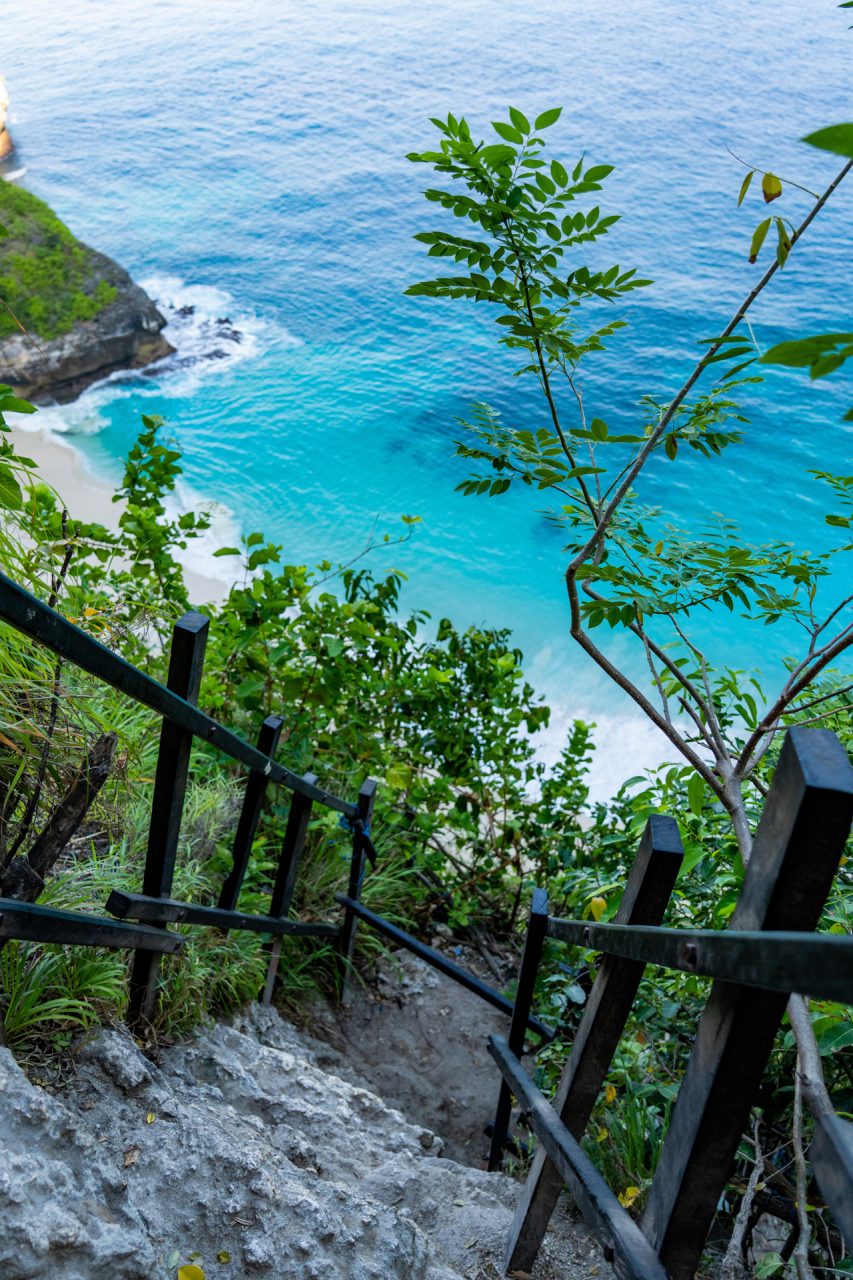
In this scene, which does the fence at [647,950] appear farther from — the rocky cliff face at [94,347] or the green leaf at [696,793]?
the rocky cliff face at [94,347]

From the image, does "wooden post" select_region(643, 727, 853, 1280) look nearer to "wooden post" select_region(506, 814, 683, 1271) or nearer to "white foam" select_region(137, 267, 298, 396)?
"wooden post" select_region(506, 814, 683, 1271)

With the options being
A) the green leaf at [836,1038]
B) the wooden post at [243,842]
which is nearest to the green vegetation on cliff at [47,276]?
the wooden post at [243,842]

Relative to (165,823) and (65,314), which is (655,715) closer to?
(165,823)

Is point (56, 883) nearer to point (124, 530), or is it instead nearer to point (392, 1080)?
point (392, 1080)

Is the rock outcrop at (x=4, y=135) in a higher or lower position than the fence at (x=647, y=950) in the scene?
higher

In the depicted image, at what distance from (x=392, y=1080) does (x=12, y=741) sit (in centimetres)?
235

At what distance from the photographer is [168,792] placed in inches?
77.1

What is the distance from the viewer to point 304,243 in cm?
2066

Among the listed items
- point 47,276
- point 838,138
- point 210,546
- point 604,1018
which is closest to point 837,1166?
point 838,138

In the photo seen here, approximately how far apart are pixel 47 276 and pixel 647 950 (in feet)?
54.3

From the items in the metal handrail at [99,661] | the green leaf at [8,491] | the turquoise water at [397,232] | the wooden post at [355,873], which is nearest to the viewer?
the metal handrail at [99,661]

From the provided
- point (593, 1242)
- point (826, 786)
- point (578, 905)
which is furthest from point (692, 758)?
point (578, 905)

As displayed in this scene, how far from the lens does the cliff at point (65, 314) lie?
14203 mm

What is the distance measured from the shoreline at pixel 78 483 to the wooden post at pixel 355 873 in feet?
24.1
